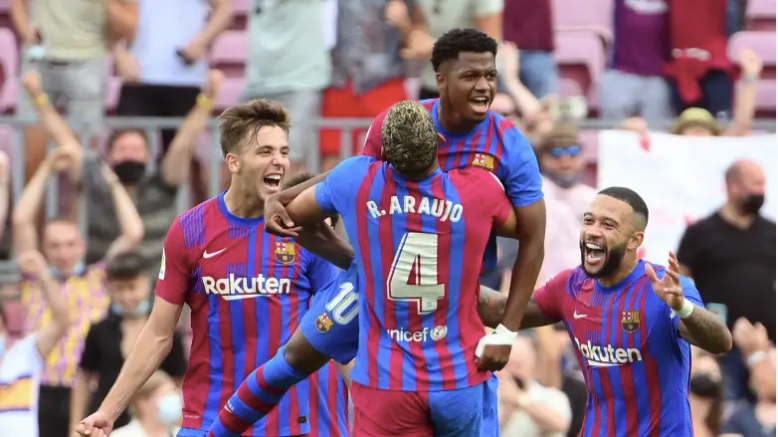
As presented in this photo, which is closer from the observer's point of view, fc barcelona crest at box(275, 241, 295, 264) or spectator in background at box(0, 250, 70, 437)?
fc barcelona crest at box(275, 241, 295, 264)

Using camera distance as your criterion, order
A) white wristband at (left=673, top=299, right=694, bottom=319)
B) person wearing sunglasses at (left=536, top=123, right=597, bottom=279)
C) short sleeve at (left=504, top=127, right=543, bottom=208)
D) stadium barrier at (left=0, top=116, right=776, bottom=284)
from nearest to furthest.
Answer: white wristband at (left=673, top=299, right=694, bottom=319), short sleeve at (left=504, top=127, right=543, bottom=208), person wearing sunglasses at (left=536, top=123, right=597, bottom=279), stadium barrier at (left=0, top=116, right=776, bottom=284)

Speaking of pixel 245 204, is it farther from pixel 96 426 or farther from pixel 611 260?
pixel 611 260

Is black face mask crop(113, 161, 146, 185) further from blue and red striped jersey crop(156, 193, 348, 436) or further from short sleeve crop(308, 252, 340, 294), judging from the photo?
short sleeve crop(308, 252, 340, 294)

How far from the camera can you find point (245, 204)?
24.2ft

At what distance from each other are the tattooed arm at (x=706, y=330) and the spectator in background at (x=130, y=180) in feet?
16.0

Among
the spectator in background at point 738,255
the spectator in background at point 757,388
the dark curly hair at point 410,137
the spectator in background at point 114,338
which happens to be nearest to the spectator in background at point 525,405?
the spectator in background at point 757,388

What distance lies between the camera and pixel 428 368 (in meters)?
6.67

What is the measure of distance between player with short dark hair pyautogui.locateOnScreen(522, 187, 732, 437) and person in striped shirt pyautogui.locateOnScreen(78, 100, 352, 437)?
1199mm

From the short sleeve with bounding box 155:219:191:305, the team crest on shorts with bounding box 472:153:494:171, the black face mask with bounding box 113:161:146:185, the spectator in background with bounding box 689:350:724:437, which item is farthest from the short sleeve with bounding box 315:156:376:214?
the black face mask with bounding box 113:161:146:185

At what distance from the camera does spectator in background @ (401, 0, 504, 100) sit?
11.1m

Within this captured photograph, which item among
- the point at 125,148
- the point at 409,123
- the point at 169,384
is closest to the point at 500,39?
the point at 125,148

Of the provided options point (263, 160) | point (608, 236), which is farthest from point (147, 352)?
point (608, 236)

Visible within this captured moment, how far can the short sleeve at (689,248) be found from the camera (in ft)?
34.0

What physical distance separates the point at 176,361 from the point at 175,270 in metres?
2.52
